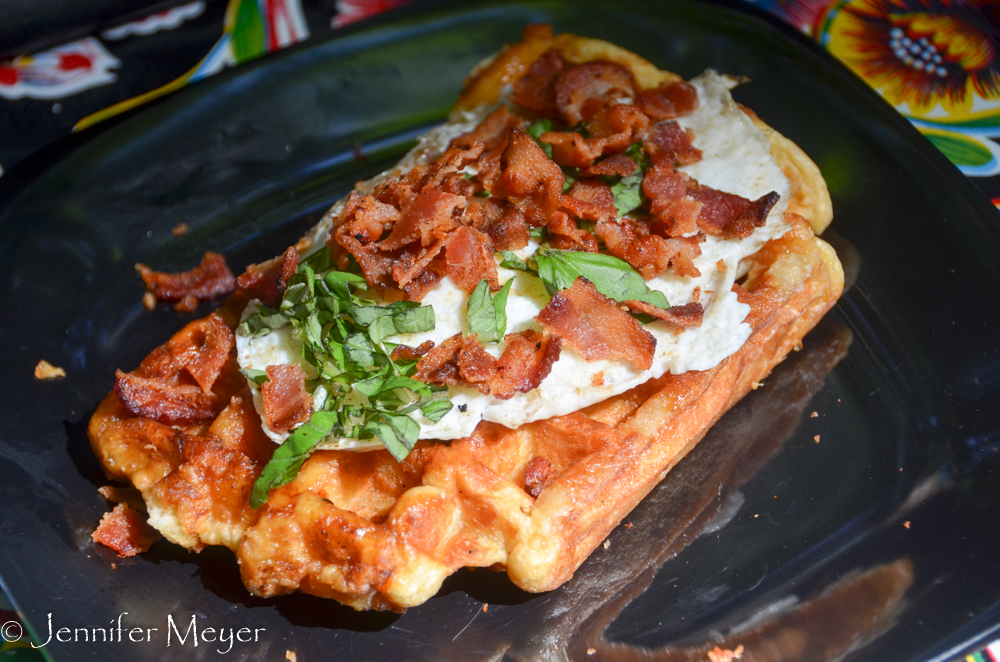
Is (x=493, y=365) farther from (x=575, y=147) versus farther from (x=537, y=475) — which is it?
(x=575, y=147)

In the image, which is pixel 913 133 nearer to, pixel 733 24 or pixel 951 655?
pixel 733 24

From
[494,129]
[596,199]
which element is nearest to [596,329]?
[596,199]

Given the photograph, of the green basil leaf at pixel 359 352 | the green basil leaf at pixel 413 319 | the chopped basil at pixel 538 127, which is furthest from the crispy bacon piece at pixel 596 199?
the green basil leaf at pixel 359 352

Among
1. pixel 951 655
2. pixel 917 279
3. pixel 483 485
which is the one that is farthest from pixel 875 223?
pixel 483 485

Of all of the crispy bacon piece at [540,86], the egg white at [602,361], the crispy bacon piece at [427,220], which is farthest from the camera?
the crispy bacon piece at [540,86]

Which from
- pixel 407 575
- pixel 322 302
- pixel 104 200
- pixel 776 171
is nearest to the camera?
pixel 407 575

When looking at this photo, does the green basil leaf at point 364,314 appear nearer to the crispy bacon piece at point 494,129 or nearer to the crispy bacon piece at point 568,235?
the crispy bacon piece at point 568,235
